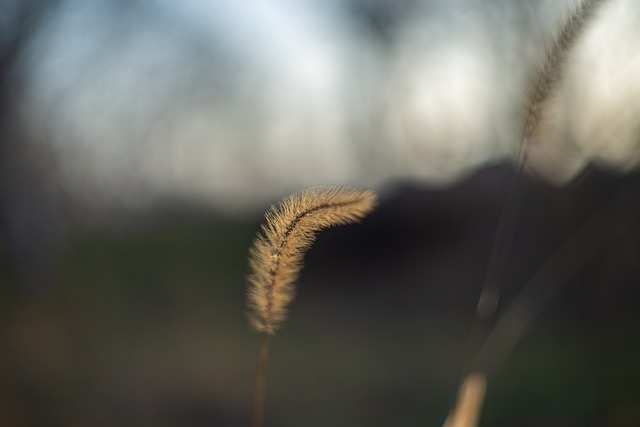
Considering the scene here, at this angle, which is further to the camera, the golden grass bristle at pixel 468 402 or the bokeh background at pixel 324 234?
the bokeh background at pixel 324 234

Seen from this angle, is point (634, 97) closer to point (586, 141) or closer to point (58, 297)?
point (586, 141)

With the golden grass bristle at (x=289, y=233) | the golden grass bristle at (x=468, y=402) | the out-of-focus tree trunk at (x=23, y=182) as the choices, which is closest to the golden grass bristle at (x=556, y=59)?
the golden grass bristle at (x=289, y=233)

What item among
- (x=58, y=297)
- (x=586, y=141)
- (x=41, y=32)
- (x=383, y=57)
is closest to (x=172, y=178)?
(x=58, y=297)

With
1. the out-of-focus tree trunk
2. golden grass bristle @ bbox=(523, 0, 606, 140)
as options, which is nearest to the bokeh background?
the out-of-focus tree trunk

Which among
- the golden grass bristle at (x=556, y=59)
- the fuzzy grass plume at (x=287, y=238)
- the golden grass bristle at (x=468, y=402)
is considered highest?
the golden grass bristle at (x=556, y=59)

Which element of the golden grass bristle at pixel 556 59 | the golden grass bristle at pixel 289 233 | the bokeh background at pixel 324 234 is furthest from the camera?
the bokeh background at pixel 324 234

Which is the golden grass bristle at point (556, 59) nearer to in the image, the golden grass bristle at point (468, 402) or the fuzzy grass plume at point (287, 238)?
the fuzzy grass plume at point (287, 238)

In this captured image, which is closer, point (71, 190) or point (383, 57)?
point (71, 190)
